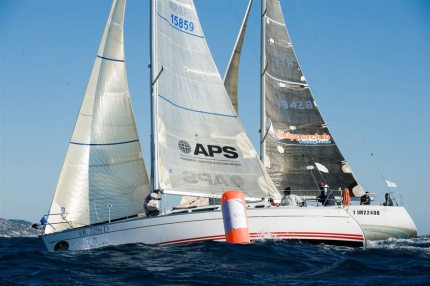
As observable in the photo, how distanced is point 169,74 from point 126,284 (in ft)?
36.2

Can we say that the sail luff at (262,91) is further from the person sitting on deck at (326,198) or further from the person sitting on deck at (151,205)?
the person sitting on deck at (151,205)

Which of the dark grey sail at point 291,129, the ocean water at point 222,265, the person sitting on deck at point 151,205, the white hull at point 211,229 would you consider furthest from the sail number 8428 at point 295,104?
the person sitting on deck at point 151,205

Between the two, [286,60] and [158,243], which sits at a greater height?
[286,60]

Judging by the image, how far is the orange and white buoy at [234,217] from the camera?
67.8 feet

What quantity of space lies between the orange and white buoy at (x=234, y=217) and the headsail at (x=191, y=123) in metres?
3.46

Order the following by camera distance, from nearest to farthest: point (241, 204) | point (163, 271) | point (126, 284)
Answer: point (126, 284)
point (163, 271)
point (241, 204)

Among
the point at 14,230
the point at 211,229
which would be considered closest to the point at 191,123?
the point at 211,229

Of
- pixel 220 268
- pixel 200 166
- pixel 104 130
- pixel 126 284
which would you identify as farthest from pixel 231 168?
pixel 126 284

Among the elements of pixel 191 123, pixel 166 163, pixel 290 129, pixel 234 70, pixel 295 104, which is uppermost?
pixel 234 70

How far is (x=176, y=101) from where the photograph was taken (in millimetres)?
24781

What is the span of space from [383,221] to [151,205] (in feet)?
27.7

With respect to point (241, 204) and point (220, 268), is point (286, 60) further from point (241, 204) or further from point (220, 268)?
point (220, 268)

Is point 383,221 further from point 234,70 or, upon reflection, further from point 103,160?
point 234,70

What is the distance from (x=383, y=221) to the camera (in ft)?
83.3
